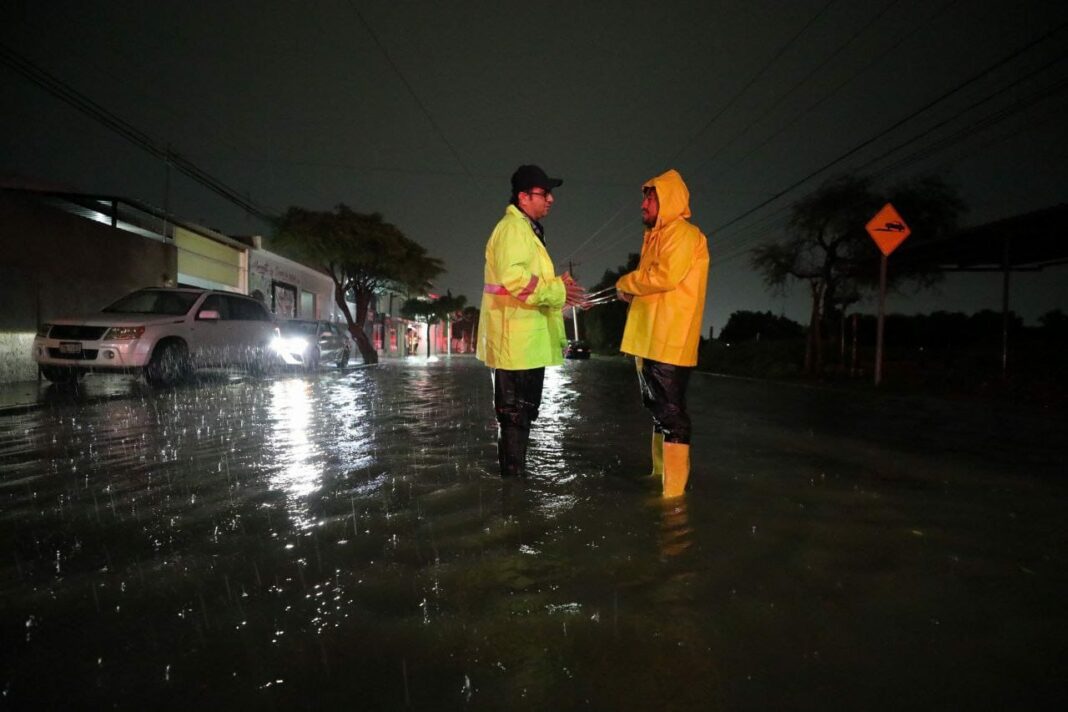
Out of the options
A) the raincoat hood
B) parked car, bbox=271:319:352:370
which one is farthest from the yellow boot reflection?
parked car, bbox=271:319:352:370

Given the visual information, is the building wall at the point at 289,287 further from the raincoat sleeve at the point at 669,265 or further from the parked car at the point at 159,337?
the raincoat sleeve at the point at 669,265

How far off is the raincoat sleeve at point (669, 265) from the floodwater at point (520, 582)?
1165 mm

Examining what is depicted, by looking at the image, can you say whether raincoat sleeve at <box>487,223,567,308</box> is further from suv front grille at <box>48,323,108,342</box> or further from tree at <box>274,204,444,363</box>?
tree at <box>274,204,444,363</box>

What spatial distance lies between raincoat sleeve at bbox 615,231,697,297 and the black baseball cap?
88 centimetres

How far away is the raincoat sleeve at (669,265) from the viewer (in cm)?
329

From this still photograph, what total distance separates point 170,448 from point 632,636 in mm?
4355

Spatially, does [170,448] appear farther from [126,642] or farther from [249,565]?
[126,642]

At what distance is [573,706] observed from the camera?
4.98 feet

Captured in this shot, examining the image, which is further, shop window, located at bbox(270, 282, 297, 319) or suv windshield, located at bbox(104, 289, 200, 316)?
shop window, located at bbox(270, 282, 297, 319)

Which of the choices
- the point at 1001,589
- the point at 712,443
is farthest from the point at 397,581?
the point at 712,443

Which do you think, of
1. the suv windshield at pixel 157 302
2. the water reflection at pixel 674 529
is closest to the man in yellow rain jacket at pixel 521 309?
the water reflection at pixel 674 529

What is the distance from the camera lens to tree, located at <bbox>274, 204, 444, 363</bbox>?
24.5 meters

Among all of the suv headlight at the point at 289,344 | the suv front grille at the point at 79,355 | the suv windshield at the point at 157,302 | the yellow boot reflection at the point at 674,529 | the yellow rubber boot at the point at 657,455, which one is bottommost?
the yellow boot reflection at the point at 674,529

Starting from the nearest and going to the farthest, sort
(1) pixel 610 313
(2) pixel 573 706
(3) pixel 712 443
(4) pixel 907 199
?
(2) pixel 573 706, (3) pixel 712 443, (4) pixel 907 199, (1) pixel 610 313
